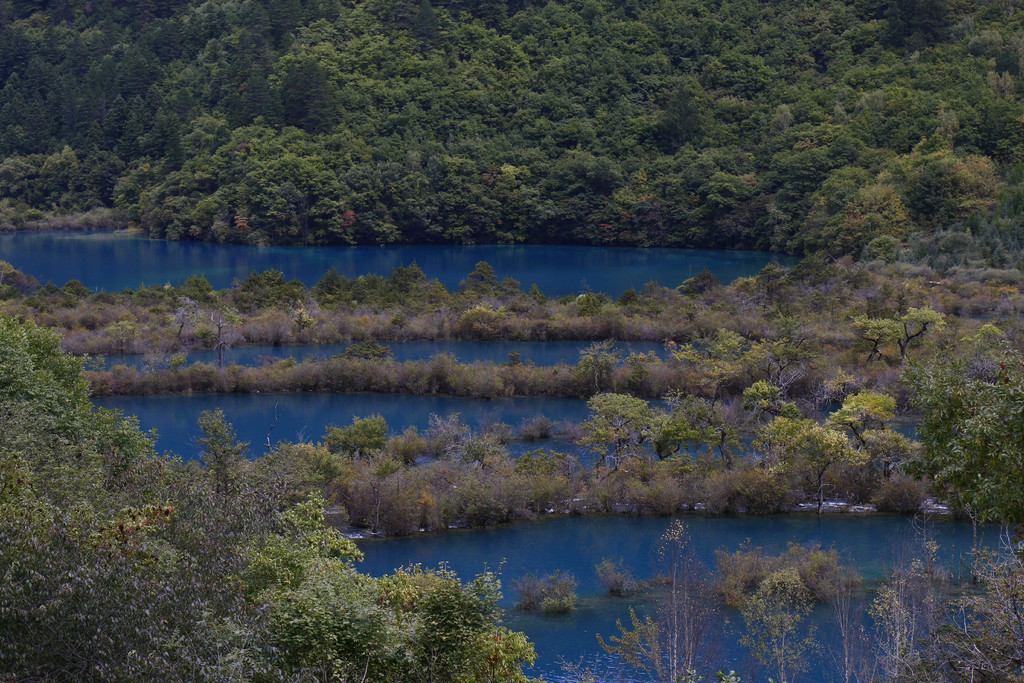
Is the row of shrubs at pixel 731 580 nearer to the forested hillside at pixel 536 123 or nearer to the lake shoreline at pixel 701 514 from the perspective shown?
the lake shoreline at pixel 701 514

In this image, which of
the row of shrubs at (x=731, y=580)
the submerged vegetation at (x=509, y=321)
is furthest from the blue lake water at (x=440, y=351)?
the row of shrubs at (x=731, y=580)

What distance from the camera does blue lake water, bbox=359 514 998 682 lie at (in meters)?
23.2

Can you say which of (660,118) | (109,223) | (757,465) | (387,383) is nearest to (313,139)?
(109,223)

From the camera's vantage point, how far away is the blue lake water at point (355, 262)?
213 ft

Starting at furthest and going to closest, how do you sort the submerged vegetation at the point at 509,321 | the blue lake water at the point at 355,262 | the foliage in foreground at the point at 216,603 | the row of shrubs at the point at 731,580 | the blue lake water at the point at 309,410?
the blue lake water at the point at 355,262
the blue lake water at the point at 309,410
the row of shrubs at the point at 731,580
the submerged vegetation at the point at 509,321
the foliage in foreground at the point at 216,603

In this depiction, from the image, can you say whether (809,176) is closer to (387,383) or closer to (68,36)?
(387,383)

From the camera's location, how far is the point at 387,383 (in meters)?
40.1

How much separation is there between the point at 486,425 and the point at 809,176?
5145 cm

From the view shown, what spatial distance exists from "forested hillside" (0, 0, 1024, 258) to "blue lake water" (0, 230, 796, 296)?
13.6 feet

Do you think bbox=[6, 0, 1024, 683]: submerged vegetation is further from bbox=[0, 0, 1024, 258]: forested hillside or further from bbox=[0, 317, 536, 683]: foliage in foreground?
bbox=[0, 0, 1024, 258]: forested hillside

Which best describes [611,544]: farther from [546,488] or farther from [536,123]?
[536,123]

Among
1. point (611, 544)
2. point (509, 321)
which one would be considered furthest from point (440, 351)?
point (611, 544)

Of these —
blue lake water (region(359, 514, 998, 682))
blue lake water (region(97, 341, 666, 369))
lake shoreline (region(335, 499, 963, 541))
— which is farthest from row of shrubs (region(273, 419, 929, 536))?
blue lake water (region(97, 341, 666, 369))

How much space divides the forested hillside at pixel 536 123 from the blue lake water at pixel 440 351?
92.0 feet
